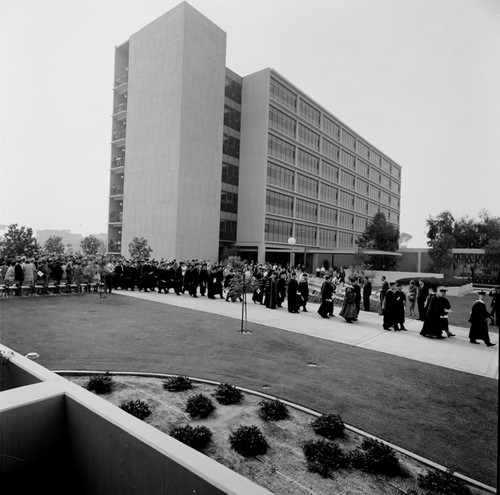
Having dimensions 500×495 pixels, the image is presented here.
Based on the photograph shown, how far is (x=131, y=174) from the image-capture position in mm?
42750

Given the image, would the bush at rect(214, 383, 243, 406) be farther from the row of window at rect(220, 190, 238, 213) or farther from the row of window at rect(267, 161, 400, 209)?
the row of window at rect(267, 161, 400, 209)

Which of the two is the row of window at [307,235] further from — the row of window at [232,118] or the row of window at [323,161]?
the row of window at [232,118]

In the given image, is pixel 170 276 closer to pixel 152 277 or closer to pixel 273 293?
pixel 152 277

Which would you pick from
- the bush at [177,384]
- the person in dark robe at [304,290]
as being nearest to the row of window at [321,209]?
the person in dark robe at [304,290]

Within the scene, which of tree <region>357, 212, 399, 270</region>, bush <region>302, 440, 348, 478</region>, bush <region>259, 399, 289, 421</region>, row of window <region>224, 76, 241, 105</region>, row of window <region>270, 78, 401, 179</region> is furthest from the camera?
tree <region>357, 212, 399, 270</region>

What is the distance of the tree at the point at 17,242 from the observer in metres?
36.3

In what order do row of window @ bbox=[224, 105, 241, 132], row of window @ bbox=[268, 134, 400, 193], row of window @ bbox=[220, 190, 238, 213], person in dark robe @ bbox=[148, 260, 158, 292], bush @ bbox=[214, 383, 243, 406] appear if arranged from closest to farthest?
1. bush @ bbox=[214, 383, 243, 406]
2. person in dark robe @ bbox=[148, 260, 158, 292]
3. row of window @ bbox=[220, 190, 238, 213]
4. row of window @ bbox=[224, 105, 241, 132]
5. row of window @ bbox=[268, 134, 400, 193]

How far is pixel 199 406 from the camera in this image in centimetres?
545

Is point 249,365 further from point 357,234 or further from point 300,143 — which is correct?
point 357,234

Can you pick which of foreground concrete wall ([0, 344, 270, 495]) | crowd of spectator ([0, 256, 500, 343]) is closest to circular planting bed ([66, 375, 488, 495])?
foreground concrete wall ([0, 344, 270, 495])

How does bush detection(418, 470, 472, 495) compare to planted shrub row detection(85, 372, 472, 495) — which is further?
planted shrub row detection(85, 372, 472, 495)

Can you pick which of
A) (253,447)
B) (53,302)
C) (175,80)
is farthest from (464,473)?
(175,80)

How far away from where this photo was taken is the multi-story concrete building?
128 feet

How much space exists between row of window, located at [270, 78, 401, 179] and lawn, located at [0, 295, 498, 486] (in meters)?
42.6
